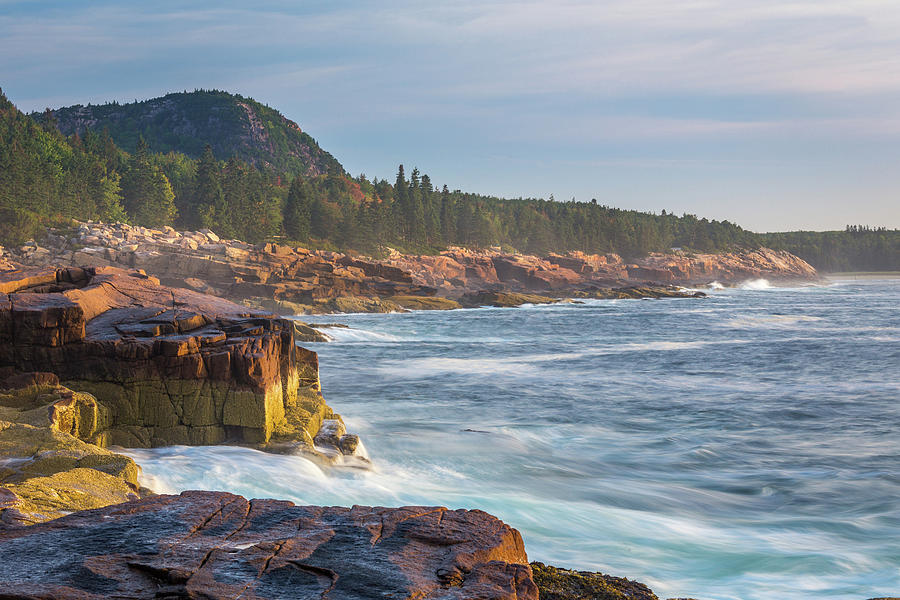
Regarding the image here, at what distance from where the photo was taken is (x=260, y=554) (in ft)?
14.2

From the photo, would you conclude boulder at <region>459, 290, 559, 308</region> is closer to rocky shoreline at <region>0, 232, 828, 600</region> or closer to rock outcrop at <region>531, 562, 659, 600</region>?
rocky shoreline at <region>0, 232, 828, 600</region>

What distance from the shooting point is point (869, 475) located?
14.1 m

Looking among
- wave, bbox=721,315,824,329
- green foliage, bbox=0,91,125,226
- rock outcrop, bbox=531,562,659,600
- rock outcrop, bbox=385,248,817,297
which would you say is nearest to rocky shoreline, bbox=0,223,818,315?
rock outcrop, bbox=385,248,817,297

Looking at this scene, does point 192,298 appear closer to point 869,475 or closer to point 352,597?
point 352,597

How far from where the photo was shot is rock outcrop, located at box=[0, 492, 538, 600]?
12.8ft

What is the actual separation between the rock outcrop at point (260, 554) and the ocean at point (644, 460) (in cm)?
493

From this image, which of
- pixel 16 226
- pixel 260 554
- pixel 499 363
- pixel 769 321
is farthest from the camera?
pixel 16 226

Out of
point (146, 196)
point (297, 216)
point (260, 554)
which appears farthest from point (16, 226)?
A: point (260, 554)

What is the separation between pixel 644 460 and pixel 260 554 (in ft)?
41.4

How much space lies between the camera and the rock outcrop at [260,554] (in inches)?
153

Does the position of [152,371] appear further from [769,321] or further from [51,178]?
[51,178]

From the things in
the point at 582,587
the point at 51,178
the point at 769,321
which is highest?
the point at 51,178

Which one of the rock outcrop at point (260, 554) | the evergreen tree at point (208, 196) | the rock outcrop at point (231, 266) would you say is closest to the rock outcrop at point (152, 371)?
the rock outcrop at point (260, 554)

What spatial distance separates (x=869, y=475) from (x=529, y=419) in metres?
8.36
